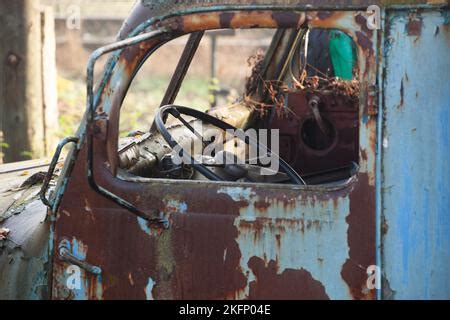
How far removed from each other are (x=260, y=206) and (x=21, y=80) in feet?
13.3

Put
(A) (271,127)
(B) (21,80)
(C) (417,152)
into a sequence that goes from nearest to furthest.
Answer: (C) (417,152) < (A) (271,127) < (B) (21,80)

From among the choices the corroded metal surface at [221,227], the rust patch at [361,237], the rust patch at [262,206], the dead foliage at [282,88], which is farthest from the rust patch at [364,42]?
the dead foliage at [282,88]

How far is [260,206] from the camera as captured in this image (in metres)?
2.52

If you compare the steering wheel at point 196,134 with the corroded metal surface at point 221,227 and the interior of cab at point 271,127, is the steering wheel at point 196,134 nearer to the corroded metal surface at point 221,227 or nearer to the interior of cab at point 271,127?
the interior of cab at point 271,127

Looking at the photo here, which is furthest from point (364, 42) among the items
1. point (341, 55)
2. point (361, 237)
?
point (341, 55)

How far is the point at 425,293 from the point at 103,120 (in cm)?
115

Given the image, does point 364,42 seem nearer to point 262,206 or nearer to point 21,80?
point 262,206

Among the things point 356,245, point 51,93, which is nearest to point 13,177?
point 356,245

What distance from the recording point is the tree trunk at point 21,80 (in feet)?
19.9

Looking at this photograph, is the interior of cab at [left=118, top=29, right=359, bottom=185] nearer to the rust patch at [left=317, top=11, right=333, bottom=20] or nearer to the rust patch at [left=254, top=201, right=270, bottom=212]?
the rust patch at [left=254, top=201, right=270, bottom=212]

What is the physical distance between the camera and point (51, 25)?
639 centimetres

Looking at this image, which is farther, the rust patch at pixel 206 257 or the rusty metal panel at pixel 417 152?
the rust patch at pixel 206 257

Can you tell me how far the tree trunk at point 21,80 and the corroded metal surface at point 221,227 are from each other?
3.67m

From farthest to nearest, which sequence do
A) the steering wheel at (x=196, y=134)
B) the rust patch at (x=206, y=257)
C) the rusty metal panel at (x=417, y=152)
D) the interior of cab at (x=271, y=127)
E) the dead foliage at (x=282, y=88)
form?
the dead foliage at (x=282, y=88)
the interior of cab at (x=271, y=127)
the steering wheel at (x=196, y=134)
the rust patch at (x=206, y=257)
the rusty metal panel at (x=417, y=152)
